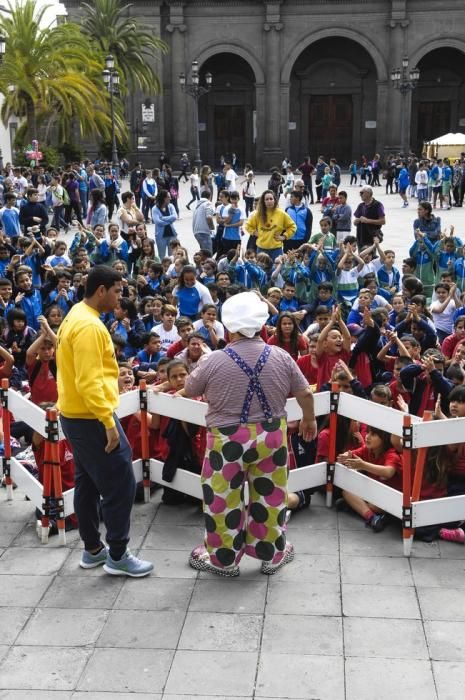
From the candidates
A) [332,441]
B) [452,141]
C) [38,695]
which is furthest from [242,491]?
[452,141]

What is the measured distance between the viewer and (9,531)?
255 inches

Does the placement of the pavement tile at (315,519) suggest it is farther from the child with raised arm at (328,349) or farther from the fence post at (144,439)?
the child with raised arm at (328,349)

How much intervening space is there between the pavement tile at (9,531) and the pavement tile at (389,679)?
2749mm

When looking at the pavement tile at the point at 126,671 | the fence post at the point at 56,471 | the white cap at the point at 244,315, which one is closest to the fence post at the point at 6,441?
the fence post at the point at 56,471

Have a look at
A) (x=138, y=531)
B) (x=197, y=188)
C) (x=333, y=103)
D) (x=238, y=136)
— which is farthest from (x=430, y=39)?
(x=138, y=531)

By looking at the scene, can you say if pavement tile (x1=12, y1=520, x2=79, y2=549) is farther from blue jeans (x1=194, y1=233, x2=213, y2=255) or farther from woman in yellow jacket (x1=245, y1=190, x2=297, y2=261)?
blue jeans (x1=194, y1=233, x2=213, y2=255)

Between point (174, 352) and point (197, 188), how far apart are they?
20601 millimetres

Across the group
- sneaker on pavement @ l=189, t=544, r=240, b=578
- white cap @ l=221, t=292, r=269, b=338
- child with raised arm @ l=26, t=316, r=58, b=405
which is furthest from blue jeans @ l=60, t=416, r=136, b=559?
child with raised arm @ l=26, t=316, r=58, b=405

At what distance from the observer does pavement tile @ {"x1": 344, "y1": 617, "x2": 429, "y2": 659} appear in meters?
4.85

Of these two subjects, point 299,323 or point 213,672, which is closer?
point 213,672

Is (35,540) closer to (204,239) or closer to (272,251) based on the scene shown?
(272,251)

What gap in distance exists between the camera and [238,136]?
46938 mm

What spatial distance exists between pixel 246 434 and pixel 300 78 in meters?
43.1

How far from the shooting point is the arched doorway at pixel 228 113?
45906mm
